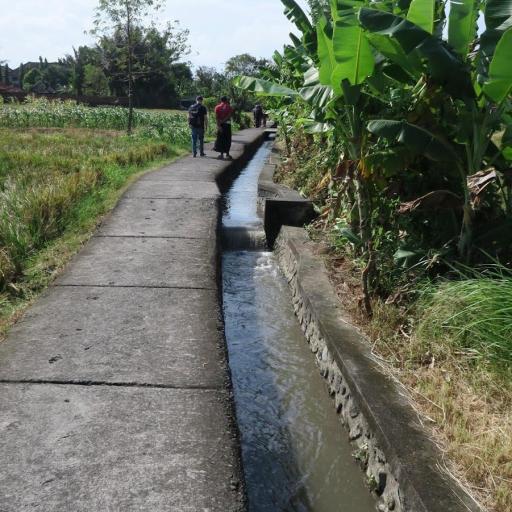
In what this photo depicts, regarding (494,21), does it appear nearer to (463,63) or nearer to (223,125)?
(463,63)

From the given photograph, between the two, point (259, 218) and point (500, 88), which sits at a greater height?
point (500, 88)

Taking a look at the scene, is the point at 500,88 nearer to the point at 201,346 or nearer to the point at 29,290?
the point at 201,346

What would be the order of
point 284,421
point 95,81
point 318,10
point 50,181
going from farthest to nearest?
point 95,81 < point 318,10 < point 50,181 < point 284,421

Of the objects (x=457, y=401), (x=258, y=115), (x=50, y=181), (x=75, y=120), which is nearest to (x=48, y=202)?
(x=50, y=181)

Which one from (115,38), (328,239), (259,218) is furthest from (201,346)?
(115,38)

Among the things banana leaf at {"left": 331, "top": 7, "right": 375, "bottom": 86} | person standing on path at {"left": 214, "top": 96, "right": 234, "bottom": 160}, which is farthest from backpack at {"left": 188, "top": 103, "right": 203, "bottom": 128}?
banana leaf at {"left": 331, "top": 7, "right": 375, "bottom": 86}

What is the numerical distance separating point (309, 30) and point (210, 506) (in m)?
5.09

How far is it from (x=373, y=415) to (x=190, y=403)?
1.07 m

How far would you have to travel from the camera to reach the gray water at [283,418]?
3379 mm

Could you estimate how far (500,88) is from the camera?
3895 mm

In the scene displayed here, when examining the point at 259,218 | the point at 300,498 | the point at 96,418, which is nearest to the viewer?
the point at 96,418

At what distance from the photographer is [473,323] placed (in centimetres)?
355

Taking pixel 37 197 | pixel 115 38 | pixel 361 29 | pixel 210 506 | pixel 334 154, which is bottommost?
pixel 210 506

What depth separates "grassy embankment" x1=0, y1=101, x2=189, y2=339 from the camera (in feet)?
18.1
